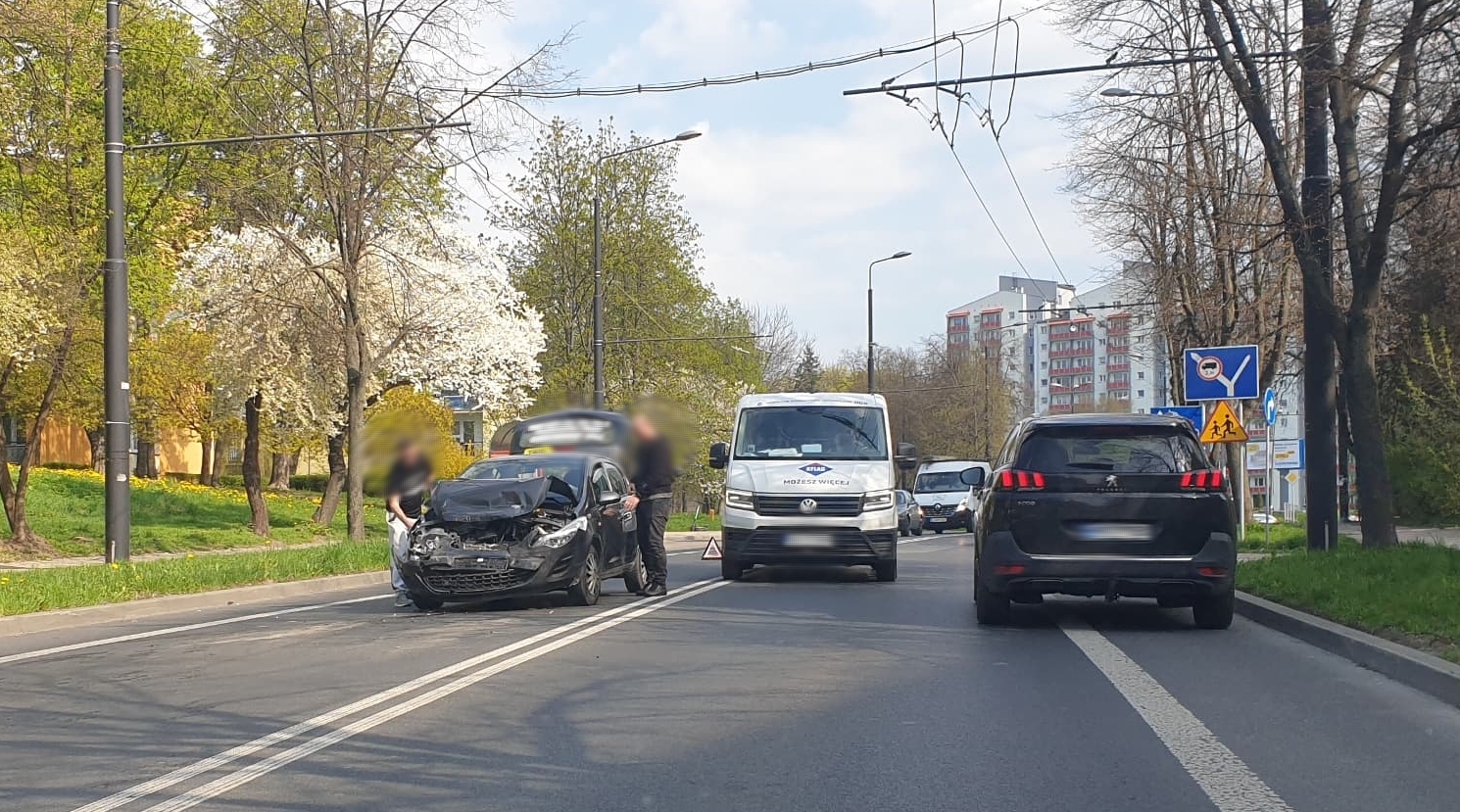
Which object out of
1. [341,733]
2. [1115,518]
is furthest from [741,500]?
[341,733]

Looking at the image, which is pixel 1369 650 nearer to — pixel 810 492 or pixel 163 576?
pixel 810 492

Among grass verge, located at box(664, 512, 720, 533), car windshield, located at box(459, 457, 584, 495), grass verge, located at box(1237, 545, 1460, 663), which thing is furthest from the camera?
grass verge, located at box(664, 512, 720, 533)

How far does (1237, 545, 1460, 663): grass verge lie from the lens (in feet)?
32.0

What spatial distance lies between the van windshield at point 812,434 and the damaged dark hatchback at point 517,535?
3.35 m

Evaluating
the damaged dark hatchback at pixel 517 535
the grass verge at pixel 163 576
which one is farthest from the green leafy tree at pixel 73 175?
the damaged dark hatchback at pixel 517 535

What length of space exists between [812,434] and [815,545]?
5.40ft

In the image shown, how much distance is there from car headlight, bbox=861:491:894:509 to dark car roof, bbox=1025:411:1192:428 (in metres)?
5.02

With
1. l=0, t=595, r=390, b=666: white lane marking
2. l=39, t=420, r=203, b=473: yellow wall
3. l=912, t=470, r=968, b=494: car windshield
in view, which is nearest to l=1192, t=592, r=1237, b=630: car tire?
l=0, t=595, r=390, b=666: white lane marking

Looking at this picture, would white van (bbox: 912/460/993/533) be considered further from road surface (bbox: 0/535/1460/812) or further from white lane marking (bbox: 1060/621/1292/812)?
white lane marking (bbox: 1060/621/1292/812)

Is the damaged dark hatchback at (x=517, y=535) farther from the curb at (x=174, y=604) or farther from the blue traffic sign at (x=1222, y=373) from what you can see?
the blue traffic sign at (x=1222, y=373)

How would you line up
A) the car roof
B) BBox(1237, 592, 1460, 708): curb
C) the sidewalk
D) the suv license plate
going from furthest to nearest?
the sidewalk, the car roof, the suv license plate, BBox(1237, 592, 1460, 708): curb

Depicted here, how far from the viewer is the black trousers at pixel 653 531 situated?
1511 centimetres

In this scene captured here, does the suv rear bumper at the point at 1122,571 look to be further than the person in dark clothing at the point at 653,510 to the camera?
No

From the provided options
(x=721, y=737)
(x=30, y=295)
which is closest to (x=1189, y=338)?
(x=30, y=295)
